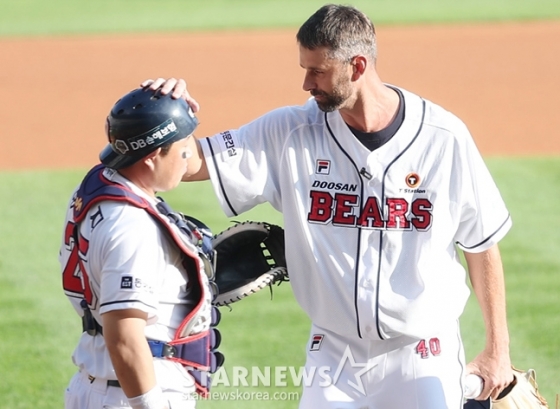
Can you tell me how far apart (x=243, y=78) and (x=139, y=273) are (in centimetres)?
1391

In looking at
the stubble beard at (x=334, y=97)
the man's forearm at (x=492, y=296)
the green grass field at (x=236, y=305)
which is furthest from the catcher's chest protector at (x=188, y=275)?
the green grass field at (x=236, y=305)

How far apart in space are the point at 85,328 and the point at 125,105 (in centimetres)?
80

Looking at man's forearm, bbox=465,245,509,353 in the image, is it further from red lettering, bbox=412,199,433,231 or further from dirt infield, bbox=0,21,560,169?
dirt infield, bbox=0,21,560,169

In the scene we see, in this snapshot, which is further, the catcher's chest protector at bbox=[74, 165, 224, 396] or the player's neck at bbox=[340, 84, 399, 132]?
the player's neck at bbox=[340, 84, 399, 132]

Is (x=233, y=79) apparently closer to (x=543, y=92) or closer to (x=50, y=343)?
(x=543, y=92)

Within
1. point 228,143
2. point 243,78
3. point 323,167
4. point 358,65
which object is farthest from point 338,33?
point 243,78

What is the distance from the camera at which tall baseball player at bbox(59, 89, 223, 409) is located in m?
2.96

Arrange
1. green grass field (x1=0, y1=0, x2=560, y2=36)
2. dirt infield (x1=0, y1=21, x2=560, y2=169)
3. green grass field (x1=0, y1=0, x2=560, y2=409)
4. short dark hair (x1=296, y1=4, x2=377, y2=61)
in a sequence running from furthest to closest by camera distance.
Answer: green grass field (x1=0, y1=0, x2=560, y2=36)
dirt infield (x1=0, y1=21, x2=560, y2=169)
green grass field (x1=0, y1=0, x2=560, y2=409)
short dark hair (x1=296, y1=4, x2=377, y2=61)

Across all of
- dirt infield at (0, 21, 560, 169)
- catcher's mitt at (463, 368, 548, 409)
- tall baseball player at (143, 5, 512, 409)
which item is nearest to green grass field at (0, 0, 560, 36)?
dirt infield at (0, 21, 560, 169)

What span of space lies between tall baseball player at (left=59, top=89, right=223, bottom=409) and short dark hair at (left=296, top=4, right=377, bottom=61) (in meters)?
0.63

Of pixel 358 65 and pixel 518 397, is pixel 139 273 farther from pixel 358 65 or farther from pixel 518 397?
pixel 518 397

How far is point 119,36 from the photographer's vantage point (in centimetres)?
2073

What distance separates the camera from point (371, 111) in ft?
12.3

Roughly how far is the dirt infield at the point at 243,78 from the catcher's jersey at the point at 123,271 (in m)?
8.49
